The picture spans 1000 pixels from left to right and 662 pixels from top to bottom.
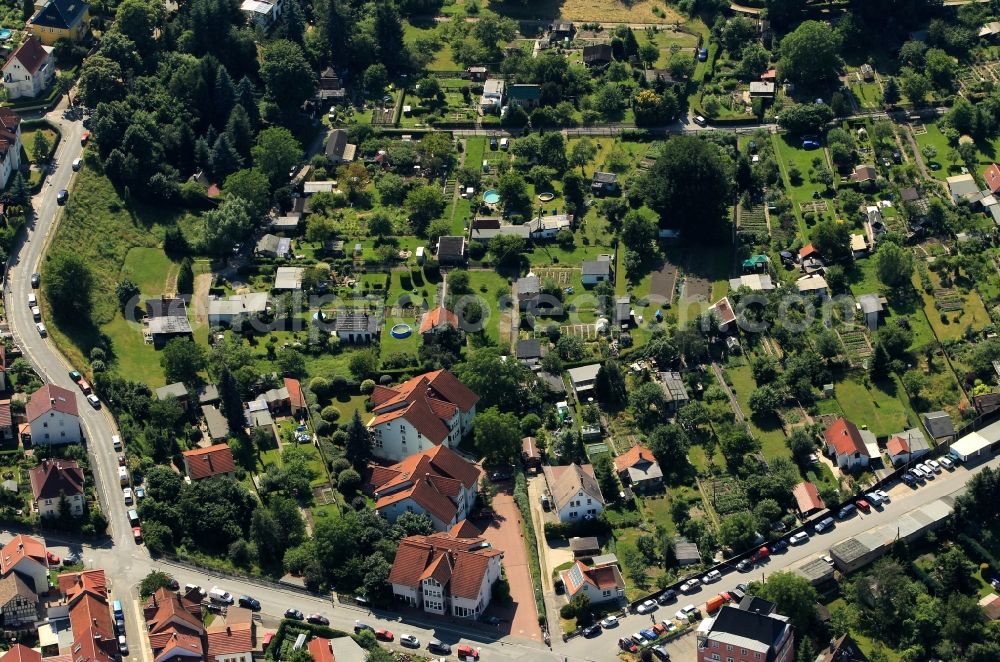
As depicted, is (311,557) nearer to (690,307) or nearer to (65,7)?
(690,307)

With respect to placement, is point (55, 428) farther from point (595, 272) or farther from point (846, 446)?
point (846, 446)

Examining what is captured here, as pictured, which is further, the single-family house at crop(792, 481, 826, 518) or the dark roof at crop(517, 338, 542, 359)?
the dark roof at crop(517, 338, 542, 359)

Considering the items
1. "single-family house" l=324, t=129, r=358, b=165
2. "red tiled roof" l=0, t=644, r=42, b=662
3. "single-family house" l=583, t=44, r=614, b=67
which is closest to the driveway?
"red tiled roof" l=0, t=644, r=42, b=662

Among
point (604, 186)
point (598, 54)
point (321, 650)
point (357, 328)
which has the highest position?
point (598, 54)

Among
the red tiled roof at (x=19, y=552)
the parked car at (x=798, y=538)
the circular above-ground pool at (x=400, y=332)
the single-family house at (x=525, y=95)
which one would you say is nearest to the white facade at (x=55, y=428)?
the red tiled roof at (x=19, y=552)

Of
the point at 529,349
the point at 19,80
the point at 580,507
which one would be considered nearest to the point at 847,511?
the point at 580,507

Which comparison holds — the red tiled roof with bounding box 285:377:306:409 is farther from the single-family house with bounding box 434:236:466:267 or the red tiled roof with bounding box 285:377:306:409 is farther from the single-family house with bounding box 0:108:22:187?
the single-family house with bounding box 0:108:22:187
